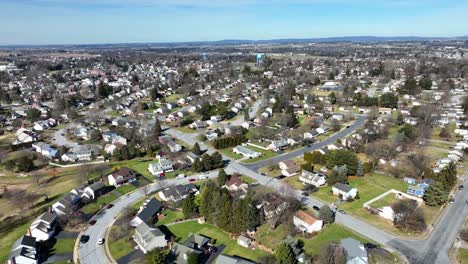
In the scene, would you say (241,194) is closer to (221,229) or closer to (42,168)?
(221,229)

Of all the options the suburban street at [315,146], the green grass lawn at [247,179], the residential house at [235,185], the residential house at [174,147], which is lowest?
the suburban street at [315,146]

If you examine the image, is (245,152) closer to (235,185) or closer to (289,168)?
(289,168)

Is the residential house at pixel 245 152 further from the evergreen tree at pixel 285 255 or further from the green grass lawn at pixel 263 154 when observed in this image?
the evergreen tree at pixel 285 255

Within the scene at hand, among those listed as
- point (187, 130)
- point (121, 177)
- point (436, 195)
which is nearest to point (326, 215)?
point (436, 195)

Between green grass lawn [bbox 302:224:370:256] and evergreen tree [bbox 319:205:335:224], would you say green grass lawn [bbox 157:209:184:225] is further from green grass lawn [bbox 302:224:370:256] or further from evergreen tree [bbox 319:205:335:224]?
evergreen tree [bbox 319:205:335:224]

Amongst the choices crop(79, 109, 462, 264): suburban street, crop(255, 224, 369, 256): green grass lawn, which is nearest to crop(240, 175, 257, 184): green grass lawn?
crop(79, 109, 462, 264): suburban street

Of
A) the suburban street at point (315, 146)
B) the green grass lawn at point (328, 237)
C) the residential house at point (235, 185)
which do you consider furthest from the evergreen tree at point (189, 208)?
the suburban street at point (315, 146)
